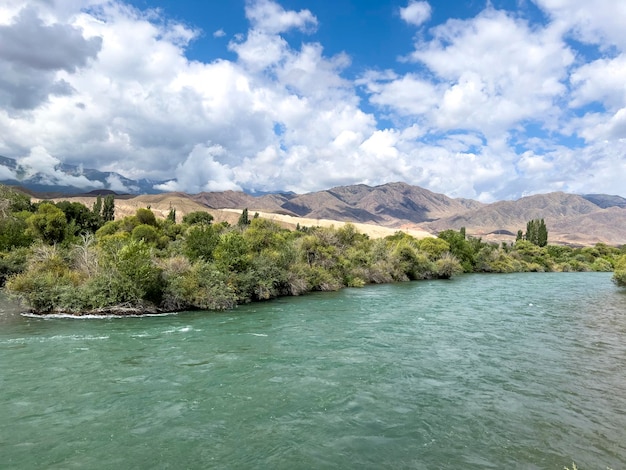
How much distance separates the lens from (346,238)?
65.6m

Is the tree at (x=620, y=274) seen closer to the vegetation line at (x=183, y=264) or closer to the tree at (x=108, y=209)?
the vegetation line at (x=183, y=264)

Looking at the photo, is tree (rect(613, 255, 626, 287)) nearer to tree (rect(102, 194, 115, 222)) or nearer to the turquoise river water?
the turquoise river water

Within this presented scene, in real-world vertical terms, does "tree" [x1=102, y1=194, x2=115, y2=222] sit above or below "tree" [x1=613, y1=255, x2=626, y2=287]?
above

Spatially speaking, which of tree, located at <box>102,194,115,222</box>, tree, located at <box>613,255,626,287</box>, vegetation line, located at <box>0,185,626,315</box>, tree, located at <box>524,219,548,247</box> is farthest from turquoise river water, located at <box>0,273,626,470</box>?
tree, located at <box>524,219,548,247</box>

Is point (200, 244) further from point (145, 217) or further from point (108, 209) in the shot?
point (108, 209)

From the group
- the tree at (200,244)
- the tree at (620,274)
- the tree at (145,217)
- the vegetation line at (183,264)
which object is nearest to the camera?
the vegetation line at (183,264)

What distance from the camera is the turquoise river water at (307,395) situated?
1088 centimetres

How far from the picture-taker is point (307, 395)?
49.6 feet

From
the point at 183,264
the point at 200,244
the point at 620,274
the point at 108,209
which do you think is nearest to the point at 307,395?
the point at 183,264

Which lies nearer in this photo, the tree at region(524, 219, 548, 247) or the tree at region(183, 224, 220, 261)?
the tree at region(183, 224, 220, 261)

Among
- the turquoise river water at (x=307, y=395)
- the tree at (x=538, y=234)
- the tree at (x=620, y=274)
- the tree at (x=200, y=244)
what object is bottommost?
the turquoise river water at (x=307, y=395)

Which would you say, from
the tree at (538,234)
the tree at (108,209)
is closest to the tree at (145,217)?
the tree at (108,209)

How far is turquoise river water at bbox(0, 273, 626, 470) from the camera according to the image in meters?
10.9

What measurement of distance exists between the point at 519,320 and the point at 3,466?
31.8 meters
